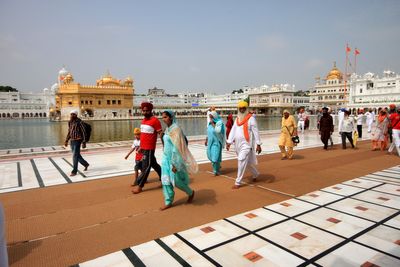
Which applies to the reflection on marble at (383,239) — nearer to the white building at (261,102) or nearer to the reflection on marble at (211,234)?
the reflection on marble at (211,234)

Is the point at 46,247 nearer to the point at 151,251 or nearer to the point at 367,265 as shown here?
the point at 151,251

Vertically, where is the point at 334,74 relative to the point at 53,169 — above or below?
above

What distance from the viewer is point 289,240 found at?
2576 mm

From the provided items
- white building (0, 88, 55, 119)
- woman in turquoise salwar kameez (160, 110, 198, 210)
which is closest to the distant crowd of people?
woman in turquoise salwar kameez (160, 110, 198, 210)

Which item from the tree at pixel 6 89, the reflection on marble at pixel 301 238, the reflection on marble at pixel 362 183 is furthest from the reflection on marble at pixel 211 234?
the tree at pixel 6 89

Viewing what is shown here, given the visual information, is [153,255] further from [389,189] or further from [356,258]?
[389,189]

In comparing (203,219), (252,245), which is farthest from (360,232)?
(203,219)

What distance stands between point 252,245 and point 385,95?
5526cm

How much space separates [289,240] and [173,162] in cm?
158

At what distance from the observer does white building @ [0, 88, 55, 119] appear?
63.1 m

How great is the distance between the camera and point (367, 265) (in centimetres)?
215

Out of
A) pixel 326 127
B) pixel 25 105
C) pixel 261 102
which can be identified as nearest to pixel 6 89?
pixel 25 105

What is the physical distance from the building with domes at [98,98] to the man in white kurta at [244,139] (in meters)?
45.7

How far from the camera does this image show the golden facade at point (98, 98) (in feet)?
154
